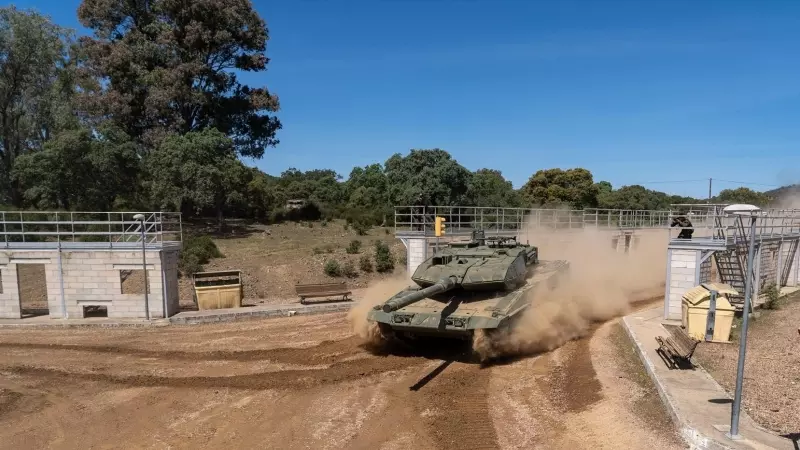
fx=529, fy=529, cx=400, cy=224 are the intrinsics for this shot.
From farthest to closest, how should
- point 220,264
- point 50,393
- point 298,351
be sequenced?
1. point 220,264
2. point 298,351
3. point 50,393

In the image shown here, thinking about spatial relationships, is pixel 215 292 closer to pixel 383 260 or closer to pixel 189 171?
pixel 383 260

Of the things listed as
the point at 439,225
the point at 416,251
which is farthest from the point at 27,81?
the point at 439,225

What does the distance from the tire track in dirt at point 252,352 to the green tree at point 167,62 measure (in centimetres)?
2382

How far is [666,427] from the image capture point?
26.4 ft

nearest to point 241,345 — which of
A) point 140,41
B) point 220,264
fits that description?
point 220,264

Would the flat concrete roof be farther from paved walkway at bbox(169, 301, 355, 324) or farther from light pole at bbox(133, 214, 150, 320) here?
paved walkway at bbox(169, 301, 355, 324)

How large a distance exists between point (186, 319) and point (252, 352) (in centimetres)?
472

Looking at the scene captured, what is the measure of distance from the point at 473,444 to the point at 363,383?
320 cm

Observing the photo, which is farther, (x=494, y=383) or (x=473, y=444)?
(x=494, y=383)

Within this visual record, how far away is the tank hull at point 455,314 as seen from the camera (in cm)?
1118

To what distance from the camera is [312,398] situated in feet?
31.6


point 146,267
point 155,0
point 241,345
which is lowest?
point 241,345

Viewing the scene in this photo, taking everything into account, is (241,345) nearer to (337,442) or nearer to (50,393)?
(50,393)

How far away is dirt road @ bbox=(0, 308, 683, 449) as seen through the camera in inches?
317
